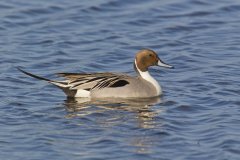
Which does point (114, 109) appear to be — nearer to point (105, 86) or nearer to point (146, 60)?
point (105, 86)

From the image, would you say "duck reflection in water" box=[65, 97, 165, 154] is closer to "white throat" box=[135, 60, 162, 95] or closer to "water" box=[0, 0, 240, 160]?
"water" box=[0, 0, 240, 160]

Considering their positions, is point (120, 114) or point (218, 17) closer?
point (120, 114)

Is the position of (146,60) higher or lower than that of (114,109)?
higher

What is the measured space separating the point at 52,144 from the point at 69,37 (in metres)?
6.13

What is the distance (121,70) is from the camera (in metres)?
14.9

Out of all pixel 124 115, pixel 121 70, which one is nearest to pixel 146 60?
pixel 121 70

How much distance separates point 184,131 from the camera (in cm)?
1136

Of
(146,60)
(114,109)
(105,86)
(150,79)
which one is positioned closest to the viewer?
(114,109)

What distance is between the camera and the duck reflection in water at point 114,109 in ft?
39.6

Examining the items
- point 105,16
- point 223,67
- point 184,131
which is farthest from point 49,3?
point 184,131

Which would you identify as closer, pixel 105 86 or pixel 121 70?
pixel 105 86

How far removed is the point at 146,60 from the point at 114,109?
60.7 inches

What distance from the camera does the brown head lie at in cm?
1398

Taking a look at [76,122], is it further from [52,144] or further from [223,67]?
[223,67]
